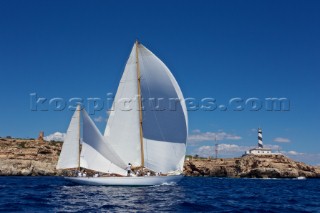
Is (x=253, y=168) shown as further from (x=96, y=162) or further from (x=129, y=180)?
(x=129, y=180)

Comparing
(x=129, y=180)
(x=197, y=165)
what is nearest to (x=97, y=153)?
(x=129, y=180)

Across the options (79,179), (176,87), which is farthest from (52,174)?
(176,87)

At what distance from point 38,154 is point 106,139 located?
76649 mm

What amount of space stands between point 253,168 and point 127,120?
86.0 meters

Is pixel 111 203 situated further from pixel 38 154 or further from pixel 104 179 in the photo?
pixel 38 154

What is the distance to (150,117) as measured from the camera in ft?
138

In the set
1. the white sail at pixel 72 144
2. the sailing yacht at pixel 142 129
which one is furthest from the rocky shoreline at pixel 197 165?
the sailing yacht at pixel 142 129

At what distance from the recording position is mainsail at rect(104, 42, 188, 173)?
4106 centimetres

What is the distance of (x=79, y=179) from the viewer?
43031 millimetres

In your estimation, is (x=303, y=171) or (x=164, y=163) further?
(x=303, y=171)

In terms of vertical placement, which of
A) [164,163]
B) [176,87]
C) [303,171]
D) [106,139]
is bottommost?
[303,171]

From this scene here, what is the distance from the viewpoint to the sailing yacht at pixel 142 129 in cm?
4103

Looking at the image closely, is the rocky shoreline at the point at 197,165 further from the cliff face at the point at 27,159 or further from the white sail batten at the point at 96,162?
the white sail batten at the point at 96,162

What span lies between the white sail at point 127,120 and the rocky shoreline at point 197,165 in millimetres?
69039
